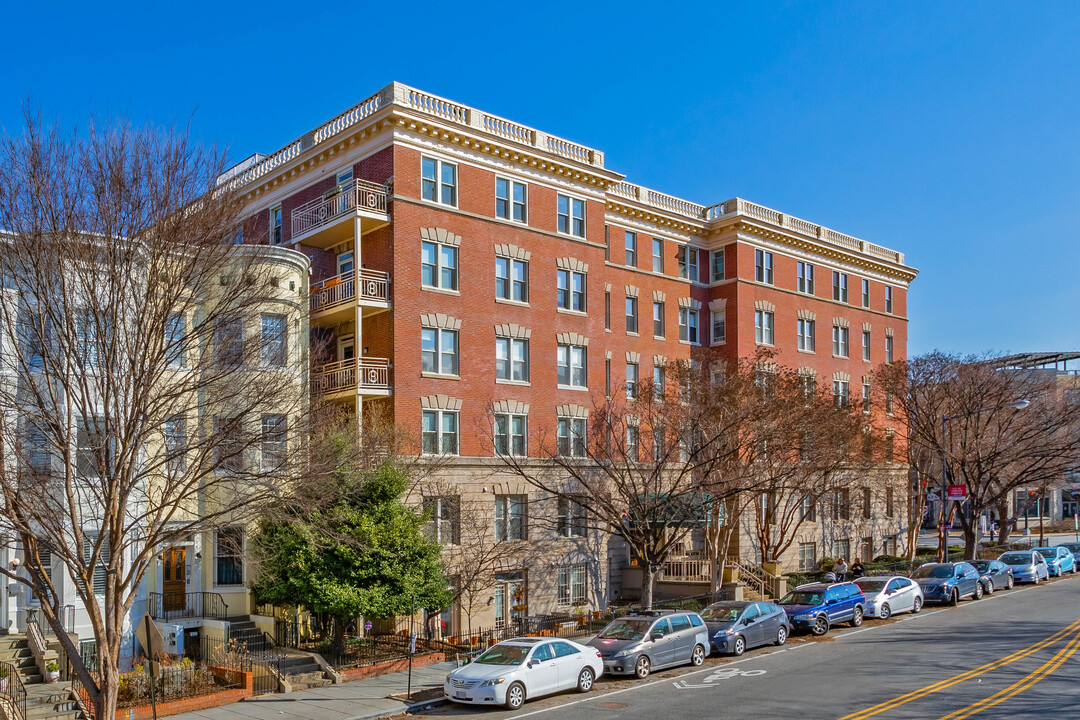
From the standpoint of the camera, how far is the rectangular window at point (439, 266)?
3488 centimetres

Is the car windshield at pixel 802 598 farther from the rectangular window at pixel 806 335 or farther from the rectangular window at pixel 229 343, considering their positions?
the rectangular window at pixel 806 335

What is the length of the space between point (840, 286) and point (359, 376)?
113ft

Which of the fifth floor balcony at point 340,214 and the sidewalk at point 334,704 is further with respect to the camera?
the fifth floor balcony at point 340,214

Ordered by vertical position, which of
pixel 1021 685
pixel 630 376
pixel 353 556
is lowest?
pixel 1021 685

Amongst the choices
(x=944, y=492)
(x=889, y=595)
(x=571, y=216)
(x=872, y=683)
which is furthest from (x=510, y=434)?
(x=944, y=492)

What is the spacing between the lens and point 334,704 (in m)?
21.8

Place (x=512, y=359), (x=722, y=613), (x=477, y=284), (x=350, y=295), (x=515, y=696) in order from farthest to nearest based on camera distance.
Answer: (x=512, y=359) < (x=477, y=284) < (x=350, y=295) < (x=722, y=613) < (x=515, y=696)

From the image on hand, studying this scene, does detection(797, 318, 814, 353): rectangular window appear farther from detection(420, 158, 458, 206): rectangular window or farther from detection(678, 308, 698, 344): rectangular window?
detection(420, 158, 458, 206): rectangular window

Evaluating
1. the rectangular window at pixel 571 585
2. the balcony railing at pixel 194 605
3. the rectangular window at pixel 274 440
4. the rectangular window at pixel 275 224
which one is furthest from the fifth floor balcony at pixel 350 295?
the rectangular window at pixel 571 585

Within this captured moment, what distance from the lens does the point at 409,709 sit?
2136cm

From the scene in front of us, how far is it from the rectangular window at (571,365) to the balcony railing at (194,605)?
16409 mm

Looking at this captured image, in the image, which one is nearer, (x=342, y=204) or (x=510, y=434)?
(x=342, y=204)

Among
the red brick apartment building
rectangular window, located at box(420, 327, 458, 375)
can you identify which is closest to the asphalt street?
the red brick apartment building

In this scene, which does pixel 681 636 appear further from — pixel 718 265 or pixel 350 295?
pixel 718 265
